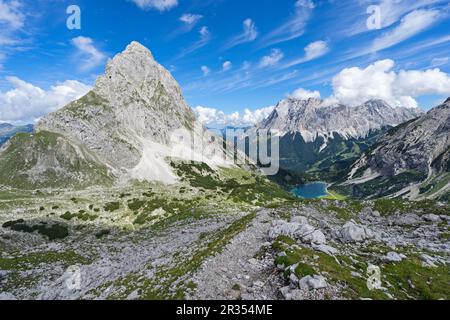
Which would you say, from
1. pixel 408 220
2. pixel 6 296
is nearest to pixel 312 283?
pixel 408 220

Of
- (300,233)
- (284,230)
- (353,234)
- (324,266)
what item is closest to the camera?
(324,266)

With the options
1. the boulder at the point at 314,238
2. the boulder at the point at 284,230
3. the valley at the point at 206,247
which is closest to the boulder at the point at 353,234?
the valley at the point at 206,247

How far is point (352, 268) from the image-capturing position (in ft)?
79.9

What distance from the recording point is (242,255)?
28.1 meters

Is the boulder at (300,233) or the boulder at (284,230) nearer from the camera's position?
the boulder at (300,233)

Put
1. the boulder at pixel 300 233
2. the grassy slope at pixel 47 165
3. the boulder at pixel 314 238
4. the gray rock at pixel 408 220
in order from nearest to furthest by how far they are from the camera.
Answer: the boulder at pixel 314 238, the boulder at pixel 300 233, the gray rock at pixel 408 220, the grassy slope at pixel 47 165

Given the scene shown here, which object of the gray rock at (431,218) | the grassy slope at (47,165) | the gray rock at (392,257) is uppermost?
the grassy slope at (47,165)

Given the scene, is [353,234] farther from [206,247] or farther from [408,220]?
[408,220]

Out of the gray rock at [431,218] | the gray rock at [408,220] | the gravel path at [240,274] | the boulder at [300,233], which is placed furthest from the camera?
the gray rock at [408,220]

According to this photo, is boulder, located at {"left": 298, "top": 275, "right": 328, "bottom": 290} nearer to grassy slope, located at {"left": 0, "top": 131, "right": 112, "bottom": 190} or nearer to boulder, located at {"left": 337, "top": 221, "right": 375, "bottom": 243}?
boulder, located at {"left": 337, "top": 221, "right": 375, "bottom": 243}

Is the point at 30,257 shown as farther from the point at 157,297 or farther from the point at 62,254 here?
the point at 157,297

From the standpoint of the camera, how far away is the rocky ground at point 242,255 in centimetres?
2158

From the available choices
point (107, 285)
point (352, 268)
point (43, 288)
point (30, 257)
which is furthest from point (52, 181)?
point (352, 268)

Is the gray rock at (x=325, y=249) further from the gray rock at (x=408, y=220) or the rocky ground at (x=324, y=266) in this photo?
the gray rock at (x=408, y=220)
